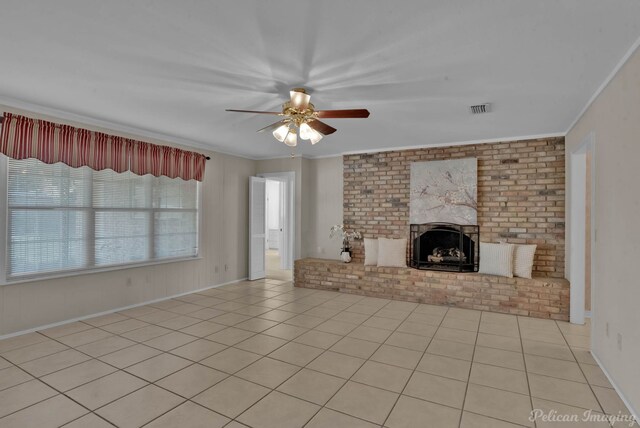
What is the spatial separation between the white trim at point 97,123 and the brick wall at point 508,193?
307 cm

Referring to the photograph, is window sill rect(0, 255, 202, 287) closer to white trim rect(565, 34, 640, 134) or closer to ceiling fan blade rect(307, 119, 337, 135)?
ceiling fan blade rect(307, 119, 337, 135)

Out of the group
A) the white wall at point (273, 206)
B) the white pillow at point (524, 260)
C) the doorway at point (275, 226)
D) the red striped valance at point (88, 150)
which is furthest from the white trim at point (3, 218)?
the white wall at point (273, 206)

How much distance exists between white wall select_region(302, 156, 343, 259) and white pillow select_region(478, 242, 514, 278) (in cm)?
242

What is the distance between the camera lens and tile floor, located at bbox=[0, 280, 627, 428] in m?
2.18

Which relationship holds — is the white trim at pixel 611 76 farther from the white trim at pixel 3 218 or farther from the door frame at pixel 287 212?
the white trim at pixel 3 218

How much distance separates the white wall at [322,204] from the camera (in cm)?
626

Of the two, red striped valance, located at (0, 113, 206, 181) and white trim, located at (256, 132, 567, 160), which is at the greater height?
white trim, located at (256, 132, 567, 160)

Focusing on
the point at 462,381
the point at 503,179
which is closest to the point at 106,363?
the point at 462,381

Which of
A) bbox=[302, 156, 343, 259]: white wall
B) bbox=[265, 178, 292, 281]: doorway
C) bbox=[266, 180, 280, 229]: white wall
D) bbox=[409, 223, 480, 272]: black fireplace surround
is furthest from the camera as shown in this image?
bbox=[266, 180, 280, 229]: white wall

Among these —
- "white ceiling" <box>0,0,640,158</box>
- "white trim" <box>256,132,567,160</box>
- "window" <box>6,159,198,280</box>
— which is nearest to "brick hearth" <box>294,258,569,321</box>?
"white trim" <box>256,132,567,160</box>

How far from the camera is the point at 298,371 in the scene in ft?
9.06

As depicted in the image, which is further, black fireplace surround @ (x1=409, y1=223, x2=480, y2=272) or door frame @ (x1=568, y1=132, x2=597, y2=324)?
black fireplace surround @ (x1=409, y1=223, x2=480, y2=272)

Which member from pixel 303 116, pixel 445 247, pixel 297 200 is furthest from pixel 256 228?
pixel 303 116

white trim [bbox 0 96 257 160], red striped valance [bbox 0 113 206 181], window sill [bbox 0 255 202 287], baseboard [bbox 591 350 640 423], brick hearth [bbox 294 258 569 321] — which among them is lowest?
baseboard [bbox 591 350 640 423]
